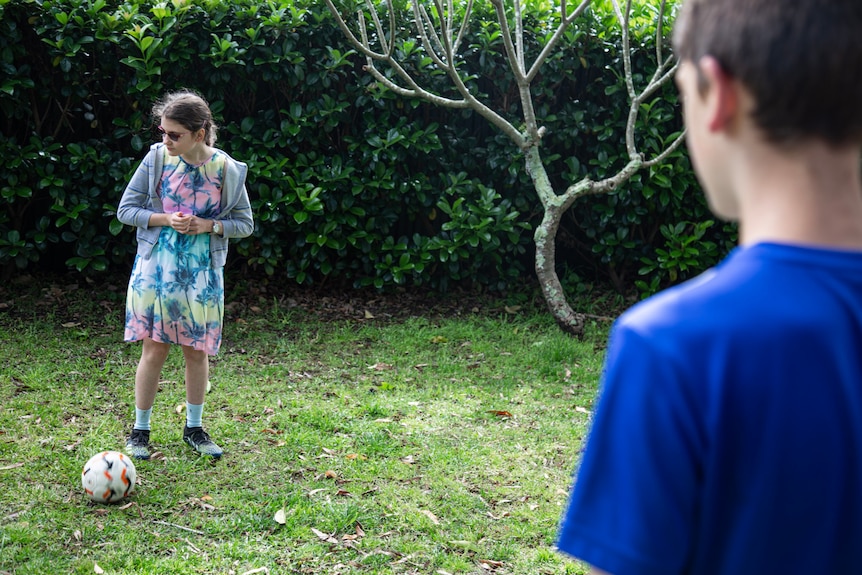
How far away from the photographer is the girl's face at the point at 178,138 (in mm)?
4273

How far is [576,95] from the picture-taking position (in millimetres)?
7855

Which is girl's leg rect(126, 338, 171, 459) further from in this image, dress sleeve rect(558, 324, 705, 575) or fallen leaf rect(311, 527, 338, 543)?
dress sleeve rect(558, 324, 705, 575)

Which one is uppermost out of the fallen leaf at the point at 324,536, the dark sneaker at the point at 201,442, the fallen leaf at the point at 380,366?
the fallen leaf at the point at 380,366

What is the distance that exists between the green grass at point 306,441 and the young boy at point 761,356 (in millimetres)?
2754

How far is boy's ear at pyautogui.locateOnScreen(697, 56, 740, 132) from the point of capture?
1.01 metres

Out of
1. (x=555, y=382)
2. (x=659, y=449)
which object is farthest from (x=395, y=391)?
(x=659, y=449)

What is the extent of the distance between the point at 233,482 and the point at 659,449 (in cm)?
365

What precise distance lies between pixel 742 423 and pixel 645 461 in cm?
12

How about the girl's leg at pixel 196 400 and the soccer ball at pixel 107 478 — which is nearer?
the soccer ball at pixel 107 478

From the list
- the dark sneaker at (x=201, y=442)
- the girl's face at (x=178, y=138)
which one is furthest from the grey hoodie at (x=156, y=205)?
the dark sneaker at (x=201, y=442)

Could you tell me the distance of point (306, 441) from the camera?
4816 mm

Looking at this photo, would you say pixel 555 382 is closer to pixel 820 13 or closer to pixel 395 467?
pixel 395 467

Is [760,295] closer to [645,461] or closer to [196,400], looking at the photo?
[645,461]

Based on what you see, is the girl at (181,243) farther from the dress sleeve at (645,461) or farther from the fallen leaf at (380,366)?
the dress sleeve at (645,461)
